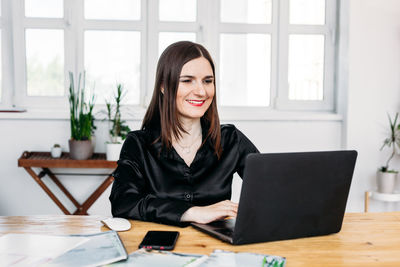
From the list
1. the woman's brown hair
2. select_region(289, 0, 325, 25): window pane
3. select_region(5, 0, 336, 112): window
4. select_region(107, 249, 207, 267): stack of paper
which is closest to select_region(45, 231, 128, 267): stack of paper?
select_region(107, 249, 207, 267): stack of paper

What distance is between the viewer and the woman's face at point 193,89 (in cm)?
165

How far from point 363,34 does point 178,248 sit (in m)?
2.71

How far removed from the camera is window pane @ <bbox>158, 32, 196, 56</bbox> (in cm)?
331

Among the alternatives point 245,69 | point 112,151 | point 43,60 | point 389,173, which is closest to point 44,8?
point 43,60

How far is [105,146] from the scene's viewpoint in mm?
3195

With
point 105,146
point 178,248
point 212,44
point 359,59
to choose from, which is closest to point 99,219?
point 178,248

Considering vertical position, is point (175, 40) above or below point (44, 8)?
below

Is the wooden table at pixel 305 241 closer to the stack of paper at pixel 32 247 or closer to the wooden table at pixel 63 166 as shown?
the stack of paper at pixel 32 247

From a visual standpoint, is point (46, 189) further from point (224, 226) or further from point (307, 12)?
point (307, 12)

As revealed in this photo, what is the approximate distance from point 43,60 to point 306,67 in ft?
6.69

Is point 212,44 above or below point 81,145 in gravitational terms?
above

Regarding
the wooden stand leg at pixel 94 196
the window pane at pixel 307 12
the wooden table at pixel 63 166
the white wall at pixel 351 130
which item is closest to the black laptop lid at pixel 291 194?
the wooden table at pixel 63 166

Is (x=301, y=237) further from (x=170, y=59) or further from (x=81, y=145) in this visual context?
(x=81, y=145)

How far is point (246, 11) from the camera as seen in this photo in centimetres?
339
